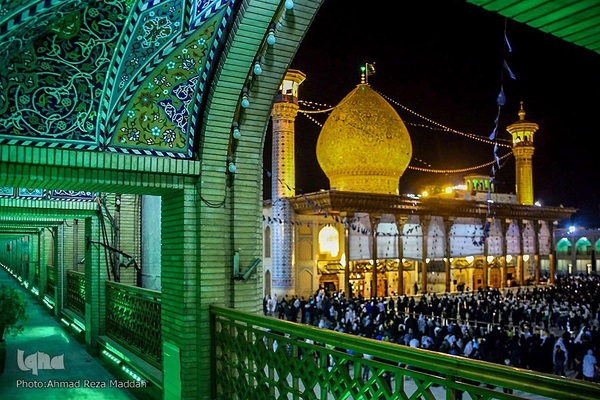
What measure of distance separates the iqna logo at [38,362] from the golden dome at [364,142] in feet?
64.4

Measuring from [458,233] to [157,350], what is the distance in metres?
26.2

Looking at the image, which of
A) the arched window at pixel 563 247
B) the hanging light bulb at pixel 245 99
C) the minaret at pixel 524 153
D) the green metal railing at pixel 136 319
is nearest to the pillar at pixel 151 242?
the green metal railing at pixel 136 319

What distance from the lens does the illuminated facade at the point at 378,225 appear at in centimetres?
2594

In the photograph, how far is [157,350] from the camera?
8.64 metres

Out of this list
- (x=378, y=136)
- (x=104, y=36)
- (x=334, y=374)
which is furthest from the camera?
(x=378, y=136)

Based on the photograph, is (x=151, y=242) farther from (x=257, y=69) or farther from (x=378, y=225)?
(x=378, y=225)

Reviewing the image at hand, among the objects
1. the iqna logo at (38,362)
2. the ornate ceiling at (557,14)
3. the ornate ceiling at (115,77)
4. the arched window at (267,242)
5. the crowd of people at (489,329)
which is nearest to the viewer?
the ornate ceiling at (557,14)

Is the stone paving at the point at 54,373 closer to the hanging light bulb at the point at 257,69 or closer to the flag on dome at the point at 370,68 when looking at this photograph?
the hanging light bulb at the point at 257,69

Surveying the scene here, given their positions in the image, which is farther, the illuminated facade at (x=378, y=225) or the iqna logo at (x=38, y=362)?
the illuminated facade at (x=378, y=225)

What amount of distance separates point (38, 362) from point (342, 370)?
9143mm

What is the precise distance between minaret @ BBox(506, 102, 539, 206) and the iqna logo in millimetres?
32881

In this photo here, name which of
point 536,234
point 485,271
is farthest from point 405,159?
point 536,234

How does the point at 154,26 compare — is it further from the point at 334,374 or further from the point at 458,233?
the point at 458,233

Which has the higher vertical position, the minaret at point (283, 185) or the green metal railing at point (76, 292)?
the minaret at point (283, 185)
